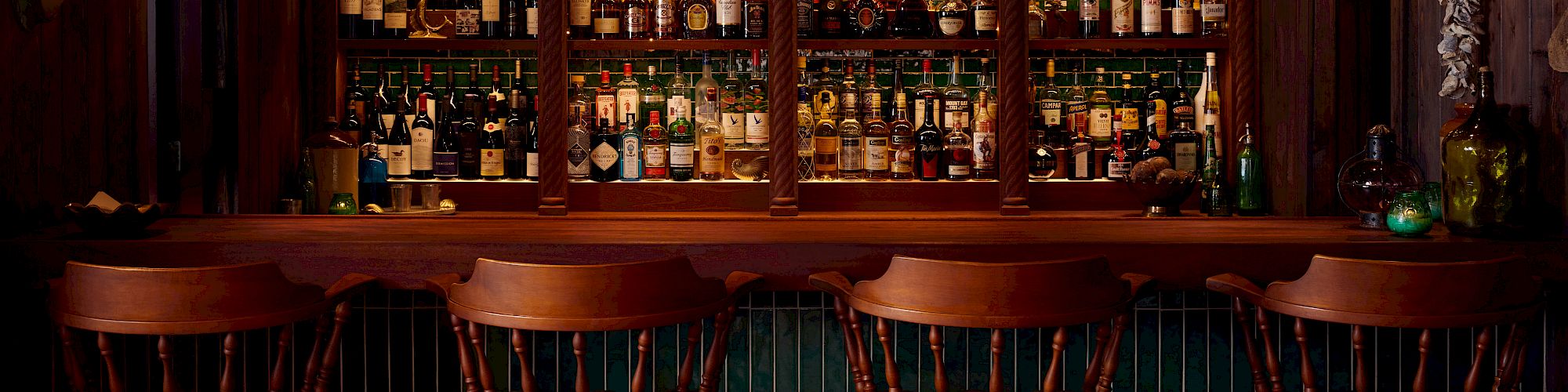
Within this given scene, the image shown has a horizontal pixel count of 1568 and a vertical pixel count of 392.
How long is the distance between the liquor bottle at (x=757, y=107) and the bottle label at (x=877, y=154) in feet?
1.04

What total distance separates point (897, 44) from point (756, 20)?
431mm

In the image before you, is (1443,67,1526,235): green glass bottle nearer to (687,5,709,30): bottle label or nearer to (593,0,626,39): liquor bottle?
(687,5,709,30): bottle label

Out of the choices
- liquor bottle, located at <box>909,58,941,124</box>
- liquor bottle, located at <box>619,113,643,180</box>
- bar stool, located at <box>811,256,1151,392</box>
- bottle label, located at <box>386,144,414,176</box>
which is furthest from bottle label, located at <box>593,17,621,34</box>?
bar stool, located at <box>811,256,1151,392</box>

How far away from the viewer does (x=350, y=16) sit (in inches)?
139

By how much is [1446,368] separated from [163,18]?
3.31 m

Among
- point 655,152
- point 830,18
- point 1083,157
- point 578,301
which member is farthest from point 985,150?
point 578,301

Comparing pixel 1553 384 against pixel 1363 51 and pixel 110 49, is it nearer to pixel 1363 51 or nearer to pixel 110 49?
pixel 1363 51

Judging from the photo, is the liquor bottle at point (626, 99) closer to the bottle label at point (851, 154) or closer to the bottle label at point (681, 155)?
the bottle label at point (681, 155)

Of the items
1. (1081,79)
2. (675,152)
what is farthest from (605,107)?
(1081,79)

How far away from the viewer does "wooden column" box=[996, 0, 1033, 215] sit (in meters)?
3.38

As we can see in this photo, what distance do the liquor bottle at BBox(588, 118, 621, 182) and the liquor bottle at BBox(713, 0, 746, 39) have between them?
1.52 ft

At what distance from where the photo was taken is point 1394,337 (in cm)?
260

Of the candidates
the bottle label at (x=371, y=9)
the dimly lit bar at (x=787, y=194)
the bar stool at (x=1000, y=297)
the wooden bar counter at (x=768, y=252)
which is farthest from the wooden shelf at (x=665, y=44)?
the bar stool at (x=1000, y=297)

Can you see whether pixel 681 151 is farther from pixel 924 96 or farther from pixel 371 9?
pixel 371 9
